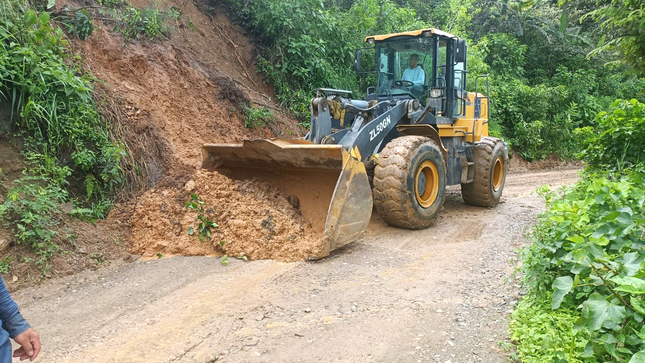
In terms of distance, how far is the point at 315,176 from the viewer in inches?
224

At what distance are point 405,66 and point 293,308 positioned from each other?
5026 millimetres

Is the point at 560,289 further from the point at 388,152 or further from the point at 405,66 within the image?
the point at 405,66

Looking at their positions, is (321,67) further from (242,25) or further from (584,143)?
(584,143)

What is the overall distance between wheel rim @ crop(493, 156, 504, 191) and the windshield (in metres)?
2.45

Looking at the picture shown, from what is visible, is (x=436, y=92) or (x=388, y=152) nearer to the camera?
(x=388, y=152)

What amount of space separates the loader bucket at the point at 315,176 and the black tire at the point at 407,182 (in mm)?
562

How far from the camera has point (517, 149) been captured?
16375 millimetres

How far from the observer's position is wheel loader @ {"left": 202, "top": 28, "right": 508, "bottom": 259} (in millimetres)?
5273

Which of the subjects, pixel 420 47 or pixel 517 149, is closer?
pixel 420 47

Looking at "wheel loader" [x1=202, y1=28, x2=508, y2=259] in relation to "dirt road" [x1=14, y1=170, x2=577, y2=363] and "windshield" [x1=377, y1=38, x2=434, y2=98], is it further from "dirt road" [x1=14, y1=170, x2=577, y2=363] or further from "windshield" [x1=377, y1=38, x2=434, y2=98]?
"dirt road" [x1=14, y1=170, x2=577, y2=363]

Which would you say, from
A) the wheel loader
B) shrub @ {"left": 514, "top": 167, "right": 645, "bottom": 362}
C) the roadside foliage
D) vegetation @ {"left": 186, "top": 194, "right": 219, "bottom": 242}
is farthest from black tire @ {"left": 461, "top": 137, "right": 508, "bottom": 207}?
vegetation @ {"left": 186, "top": 194, "right": 219, "bottom": 242}

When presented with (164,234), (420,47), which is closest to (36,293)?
(164,234)

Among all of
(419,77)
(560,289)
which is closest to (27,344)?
(560,289)

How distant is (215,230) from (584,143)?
512 cm
